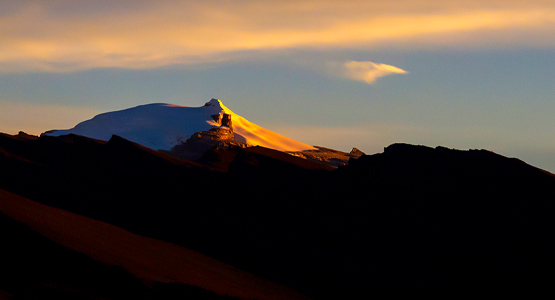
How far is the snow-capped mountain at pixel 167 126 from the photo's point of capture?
8681 cm

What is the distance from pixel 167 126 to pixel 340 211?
2403 inches

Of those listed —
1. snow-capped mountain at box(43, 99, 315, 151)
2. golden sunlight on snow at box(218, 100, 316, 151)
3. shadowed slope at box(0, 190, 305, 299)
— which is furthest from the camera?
golden sunlight on snow at box(218, 100, 316, 151)

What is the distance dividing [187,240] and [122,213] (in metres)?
5.81

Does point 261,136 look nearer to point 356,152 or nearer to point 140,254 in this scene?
point 356,152

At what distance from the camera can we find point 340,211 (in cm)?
3453

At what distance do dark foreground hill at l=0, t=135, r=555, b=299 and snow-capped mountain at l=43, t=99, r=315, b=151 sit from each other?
43.6 metres

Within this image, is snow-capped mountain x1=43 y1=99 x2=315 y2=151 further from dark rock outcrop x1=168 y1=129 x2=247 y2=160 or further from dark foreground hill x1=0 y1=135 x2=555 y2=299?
dark foreground hill x1=0 y1=135 x2=555 y2=299

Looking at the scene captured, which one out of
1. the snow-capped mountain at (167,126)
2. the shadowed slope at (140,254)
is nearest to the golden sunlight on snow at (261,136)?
the snow-capped mountain at (167,126)

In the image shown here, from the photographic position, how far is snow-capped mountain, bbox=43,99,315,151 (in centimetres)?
8681

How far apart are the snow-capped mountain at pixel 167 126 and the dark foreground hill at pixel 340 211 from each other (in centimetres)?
4356

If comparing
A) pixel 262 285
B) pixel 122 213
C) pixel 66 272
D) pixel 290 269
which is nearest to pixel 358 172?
pixel 290 269

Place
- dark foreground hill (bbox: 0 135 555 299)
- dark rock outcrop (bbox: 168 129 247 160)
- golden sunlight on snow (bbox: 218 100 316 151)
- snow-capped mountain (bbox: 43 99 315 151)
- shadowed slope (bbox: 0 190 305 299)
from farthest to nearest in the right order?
golden sunlight on snow (bbox: 218 100 316 151) → snow-capped mountain (bbox: 43 99 315 151) → dark rock outcrop (bbox: 168 129 247 160) → dark foreground hill (bbox: 0 135 555 299) → shadowed slope (bbox: 0 190 305 299)

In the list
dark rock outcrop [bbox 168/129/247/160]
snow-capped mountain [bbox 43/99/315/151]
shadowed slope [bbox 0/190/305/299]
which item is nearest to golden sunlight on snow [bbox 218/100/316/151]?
snow-capped mountain [bbox 43/99/315/151]

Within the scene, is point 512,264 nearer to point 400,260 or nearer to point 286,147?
point 400,260
